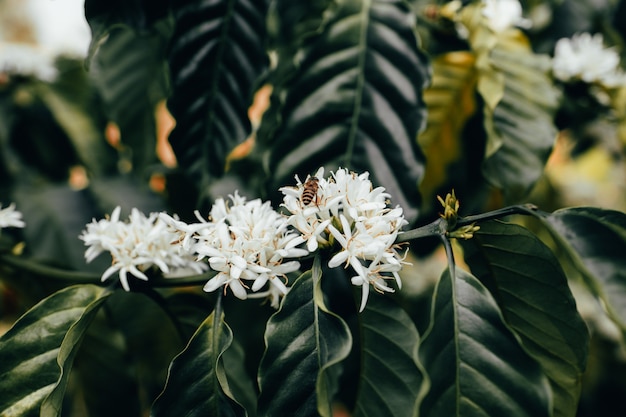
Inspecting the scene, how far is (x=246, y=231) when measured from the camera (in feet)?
1.69

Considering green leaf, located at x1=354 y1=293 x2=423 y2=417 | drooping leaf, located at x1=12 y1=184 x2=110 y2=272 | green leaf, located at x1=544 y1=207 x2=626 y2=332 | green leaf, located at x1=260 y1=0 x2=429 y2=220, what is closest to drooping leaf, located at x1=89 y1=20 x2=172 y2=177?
drooping leaf, located at x1=12 y1=184 x2=110 y2=272

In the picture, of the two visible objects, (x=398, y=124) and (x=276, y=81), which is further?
(x=276, y=81)

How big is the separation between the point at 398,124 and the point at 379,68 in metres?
0.08

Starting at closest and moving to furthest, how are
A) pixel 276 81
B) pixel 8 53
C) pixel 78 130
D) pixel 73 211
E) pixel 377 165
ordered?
pixel 377 165, pixel 276 81, pixel 73 211, pixel 78 130, pixel 8 53

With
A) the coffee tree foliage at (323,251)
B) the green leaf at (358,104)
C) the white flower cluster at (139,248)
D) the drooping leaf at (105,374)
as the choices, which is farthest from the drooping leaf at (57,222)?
the green leaf at (358,104)

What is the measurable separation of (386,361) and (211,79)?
393 millimetres

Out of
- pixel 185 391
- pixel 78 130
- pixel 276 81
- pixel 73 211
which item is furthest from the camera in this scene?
pixel 78 130

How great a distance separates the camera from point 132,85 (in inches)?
41.1

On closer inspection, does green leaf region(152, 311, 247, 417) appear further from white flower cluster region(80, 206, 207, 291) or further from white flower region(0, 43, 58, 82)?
white flower region(0, 43, 58, 82)

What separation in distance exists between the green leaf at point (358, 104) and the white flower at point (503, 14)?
271 mm

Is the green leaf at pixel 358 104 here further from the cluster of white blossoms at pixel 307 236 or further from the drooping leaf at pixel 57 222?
the drooping leaf at pixel 57 222

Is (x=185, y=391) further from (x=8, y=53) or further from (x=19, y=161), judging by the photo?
(x=8, y=53)

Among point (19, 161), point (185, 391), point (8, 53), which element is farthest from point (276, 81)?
point (8, 53)

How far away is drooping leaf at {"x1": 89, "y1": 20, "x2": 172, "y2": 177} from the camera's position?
3.37 feet
